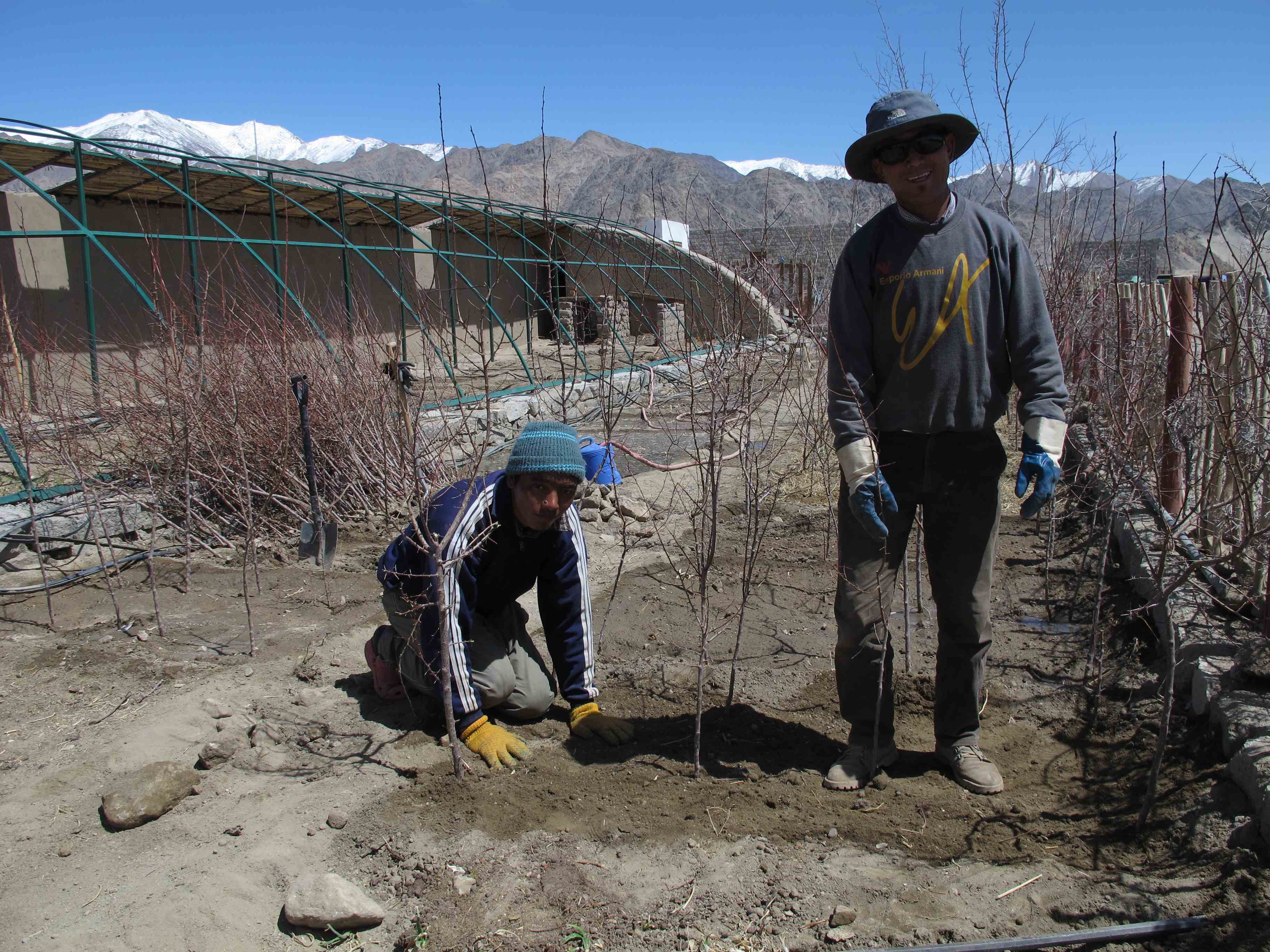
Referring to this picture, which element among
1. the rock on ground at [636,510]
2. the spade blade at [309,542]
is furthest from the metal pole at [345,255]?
the spade blade at [309,542]

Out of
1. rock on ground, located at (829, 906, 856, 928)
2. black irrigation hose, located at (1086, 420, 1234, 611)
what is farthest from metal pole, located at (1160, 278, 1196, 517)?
rock on ground, located at (829, 906, 856, 928)

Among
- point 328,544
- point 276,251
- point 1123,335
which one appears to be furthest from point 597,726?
point 276,251

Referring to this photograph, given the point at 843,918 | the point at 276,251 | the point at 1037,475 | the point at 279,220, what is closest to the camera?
the point at 843,918

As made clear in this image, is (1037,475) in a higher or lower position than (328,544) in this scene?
higher

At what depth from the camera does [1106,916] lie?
6.51ft

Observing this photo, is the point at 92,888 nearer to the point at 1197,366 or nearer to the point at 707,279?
the point at 1197,366

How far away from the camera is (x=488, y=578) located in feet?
9.49

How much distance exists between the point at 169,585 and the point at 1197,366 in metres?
4.47

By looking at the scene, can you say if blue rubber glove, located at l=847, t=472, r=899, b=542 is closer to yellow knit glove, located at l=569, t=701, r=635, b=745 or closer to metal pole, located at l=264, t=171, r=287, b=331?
yellow knit glove, located at l=569, t=701, r=635, b=745

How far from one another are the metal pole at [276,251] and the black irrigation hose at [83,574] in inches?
56.9

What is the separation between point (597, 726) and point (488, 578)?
1.94ft

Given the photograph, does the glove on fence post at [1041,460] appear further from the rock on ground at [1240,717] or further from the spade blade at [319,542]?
the spade blade at [319,542]

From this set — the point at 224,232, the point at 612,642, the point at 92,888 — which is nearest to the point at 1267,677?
the point at 612,642

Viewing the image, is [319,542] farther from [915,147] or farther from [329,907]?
[915,147]
